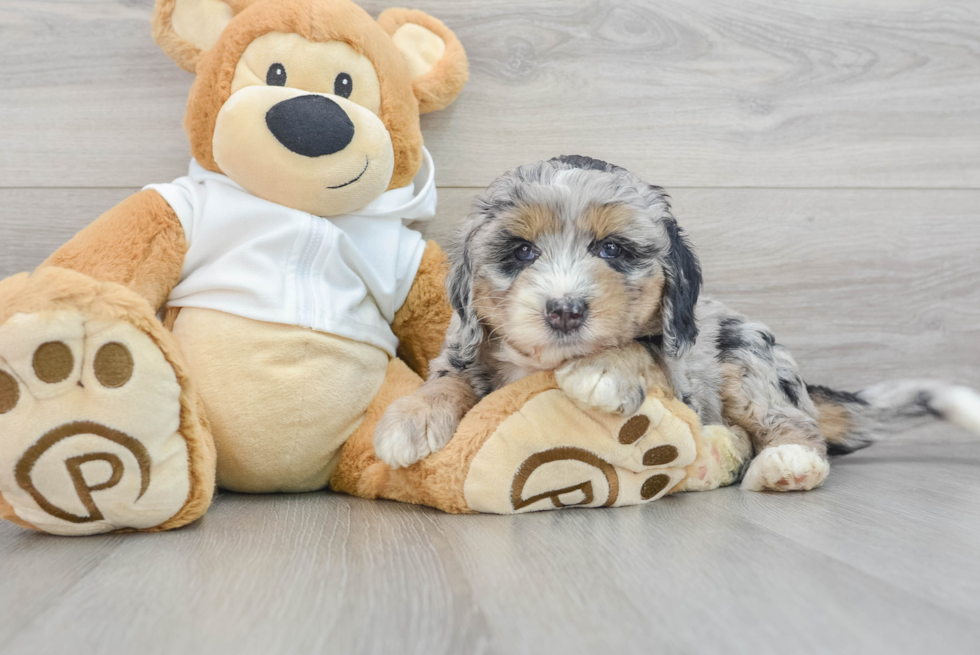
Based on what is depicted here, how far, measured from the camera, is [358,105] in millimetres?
1773

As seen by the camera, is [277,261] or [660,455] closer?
[660,455]

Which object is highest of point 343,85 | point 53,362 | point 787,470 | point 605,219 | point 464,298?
point 343,85

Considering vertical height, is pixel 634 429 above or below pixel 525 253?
below

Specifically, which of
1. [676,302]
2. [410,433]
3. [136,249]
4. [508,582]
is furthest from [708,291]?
[136,249]

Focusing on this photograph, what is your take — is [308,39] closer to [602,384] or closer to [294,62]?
[294,62]

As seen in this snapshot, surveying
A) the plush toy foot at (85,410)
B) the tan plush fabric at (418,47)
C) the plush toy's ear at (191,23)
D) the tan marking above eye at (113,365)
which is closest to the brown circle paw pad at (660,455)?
the plush toy foot at (85,410)

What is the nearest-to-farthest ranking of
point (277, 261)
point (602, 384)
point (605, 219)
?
point (602, 384) → point (605, 219) → point (277, 261)

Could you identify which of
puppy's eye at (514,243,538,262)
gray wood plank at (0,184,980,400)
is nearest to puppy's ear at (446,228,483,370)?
puppy's eye at (514,243,538,262)

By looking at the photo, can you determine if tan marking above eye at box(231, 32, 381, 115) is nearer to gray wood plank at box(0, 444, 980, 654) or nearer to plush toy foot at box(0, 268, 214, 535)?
plush toy foot at box(0, 268, 214, 535)

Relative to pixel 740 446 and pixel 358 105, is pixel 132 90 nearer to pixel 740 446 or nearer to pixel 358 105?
pixel 358 105

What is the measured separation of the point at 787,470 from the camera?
1762 mm

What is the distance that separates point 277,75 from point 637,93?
4.00 feet

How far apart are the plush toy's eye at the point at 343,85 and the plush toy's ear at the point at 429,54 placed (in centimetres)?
29

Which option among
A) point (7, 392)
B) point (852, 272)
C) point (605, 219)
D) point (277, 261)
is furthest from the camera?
point (852, 272)
